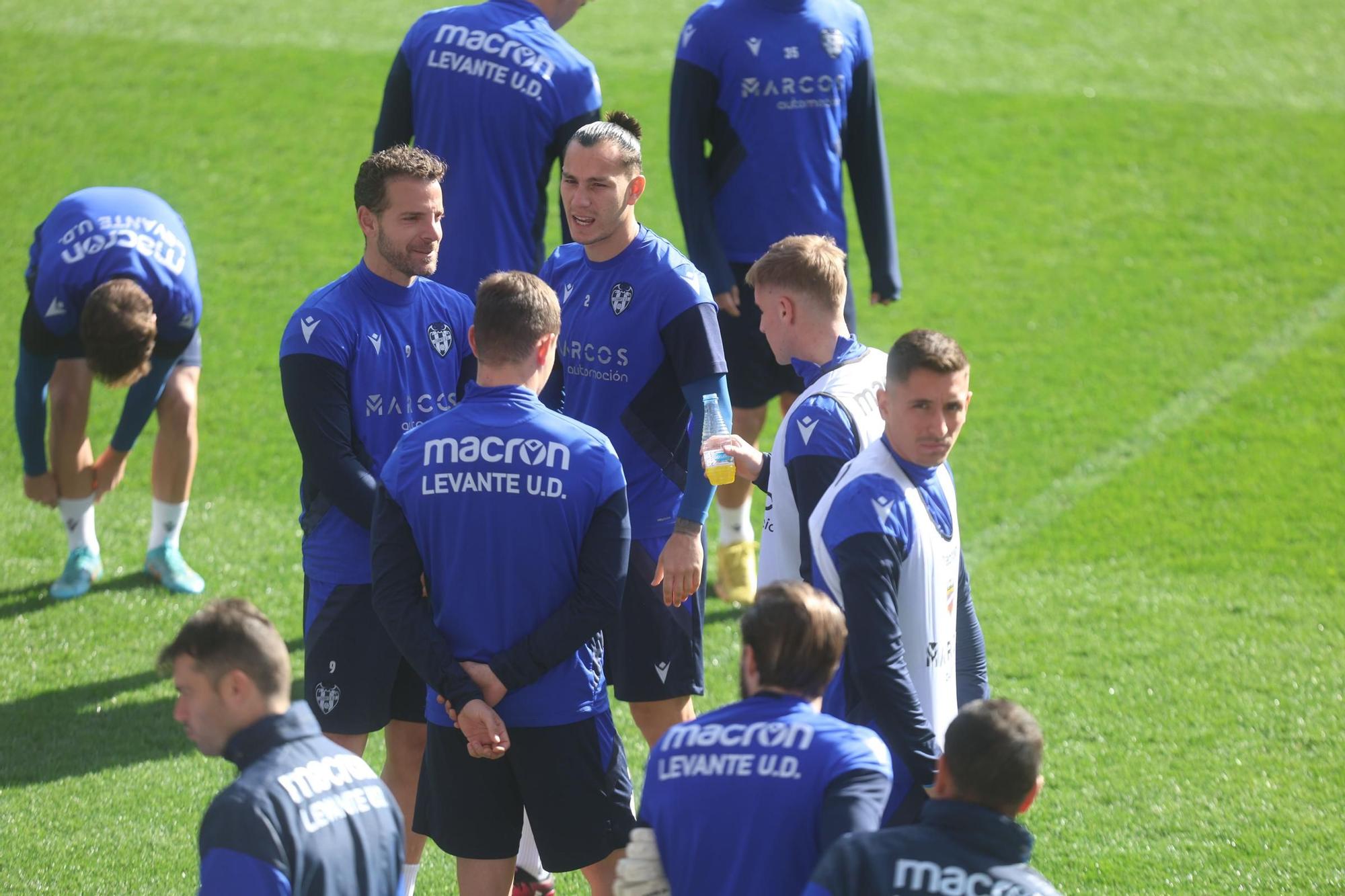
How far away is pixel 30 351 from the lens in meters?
6.11

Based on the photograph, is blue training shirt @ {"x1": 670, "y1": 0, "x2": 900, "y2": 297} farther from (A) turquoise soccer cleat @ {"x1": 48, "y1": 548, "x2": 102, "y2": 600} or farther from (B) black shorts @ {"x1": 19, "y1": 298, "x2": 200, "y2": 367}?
(A) turquoise soccer cleat @ {"x1": 48, "y1": 548, "x2": 102, "y2": 600}

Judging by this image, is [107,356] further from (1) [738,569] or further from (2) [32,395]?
(1) [738,569]

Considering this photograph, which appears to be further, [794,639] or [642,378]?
[642,378]

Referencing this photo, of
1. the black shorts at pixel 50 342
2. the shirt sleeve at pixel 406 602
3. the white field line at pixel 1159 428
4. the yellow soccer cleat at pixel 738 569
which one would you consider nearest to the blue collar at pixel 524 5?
the black shorts at pixel 50 342

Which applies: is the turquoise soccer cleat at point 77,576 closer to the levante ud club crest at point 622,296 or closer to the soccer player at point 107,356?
the soccer player at point 107,356

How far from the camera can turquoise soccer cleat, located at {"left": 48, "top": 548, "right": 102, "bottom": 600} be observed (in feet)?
22.1

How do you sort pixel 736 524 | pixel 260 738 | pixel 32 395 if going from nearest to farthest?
pixel 260 738, pixel 32 395, pixel 736 524

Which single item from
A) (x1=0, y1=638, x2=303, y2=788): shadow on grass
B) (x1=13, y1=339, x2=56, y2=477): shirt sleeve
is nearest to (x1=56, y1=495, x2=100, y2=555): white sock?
(x1=13, y1=339, x2=56, y2=477): shirt sleeve

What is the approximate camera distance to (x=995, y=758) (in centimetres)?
264

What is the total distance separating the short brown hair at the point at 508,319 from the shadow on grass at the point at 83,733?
2.69m

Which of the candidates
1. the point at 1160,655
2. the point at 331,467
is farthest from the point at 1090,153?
the point at 331,467

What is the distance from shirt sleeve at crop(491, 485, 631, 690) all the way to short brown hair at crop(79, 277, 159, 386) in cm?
295

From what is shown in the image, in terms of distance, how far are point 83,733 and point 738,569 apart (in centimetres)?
282

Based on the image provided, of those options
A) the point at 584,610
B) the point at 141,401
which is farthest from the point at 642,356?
the point at 141,401
